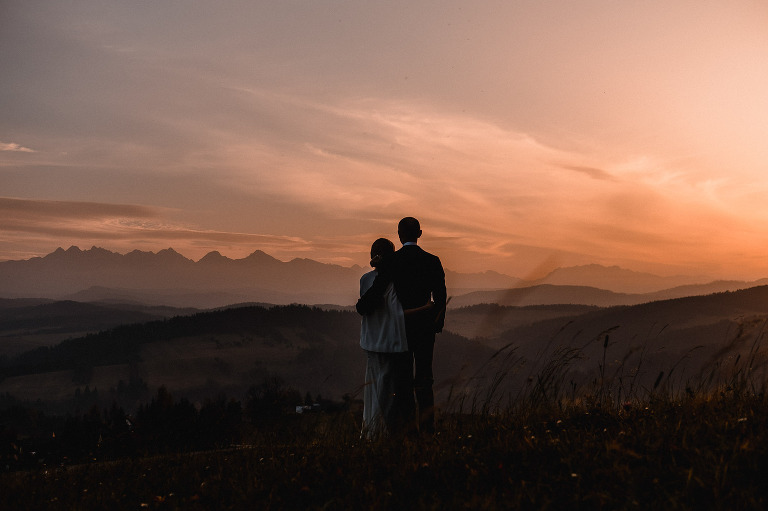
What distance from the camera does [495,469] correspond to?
4121mm

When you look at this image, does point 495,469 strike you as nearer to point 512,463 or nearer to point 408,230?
point 512,463

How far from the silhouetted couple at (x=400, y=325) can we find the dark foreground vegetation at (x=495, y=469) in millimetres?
764

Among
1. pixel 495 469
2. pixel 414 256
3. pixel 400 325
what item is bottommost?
pixel 495 469

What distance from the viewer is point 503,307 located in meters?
5.79

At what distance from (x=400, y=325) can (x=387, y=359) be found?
0.47 metres

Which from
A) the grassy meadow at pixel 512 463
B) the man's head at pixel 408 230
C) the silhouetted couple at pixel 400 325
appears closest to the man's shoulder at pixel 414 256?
the silhouetted couple at pixel 400 325

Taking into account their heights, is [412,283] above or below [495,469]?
above

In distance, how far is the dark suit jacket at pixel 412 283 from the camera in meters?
7.36

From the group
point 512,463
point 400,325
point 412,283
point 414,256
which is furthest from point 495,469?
point 414,256

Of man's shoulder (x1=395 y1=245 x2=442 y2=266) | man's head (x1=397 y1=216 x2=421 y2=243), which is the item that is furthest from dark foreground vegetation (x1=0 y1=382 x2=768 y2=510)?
man's head (x1=397 y1=216 x2=421 y2=243)

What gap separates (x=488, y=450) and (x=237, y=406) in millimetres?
87703

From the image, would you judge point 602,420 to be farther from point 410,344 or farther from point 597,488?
point 410,344

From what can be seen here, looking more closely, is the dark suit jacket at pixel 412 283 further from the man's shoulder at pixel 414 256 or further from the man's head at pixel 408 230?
the man's head at pixel 408 230

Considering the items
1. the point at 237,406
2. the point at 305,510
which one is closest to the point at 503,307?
the point at 305,510
